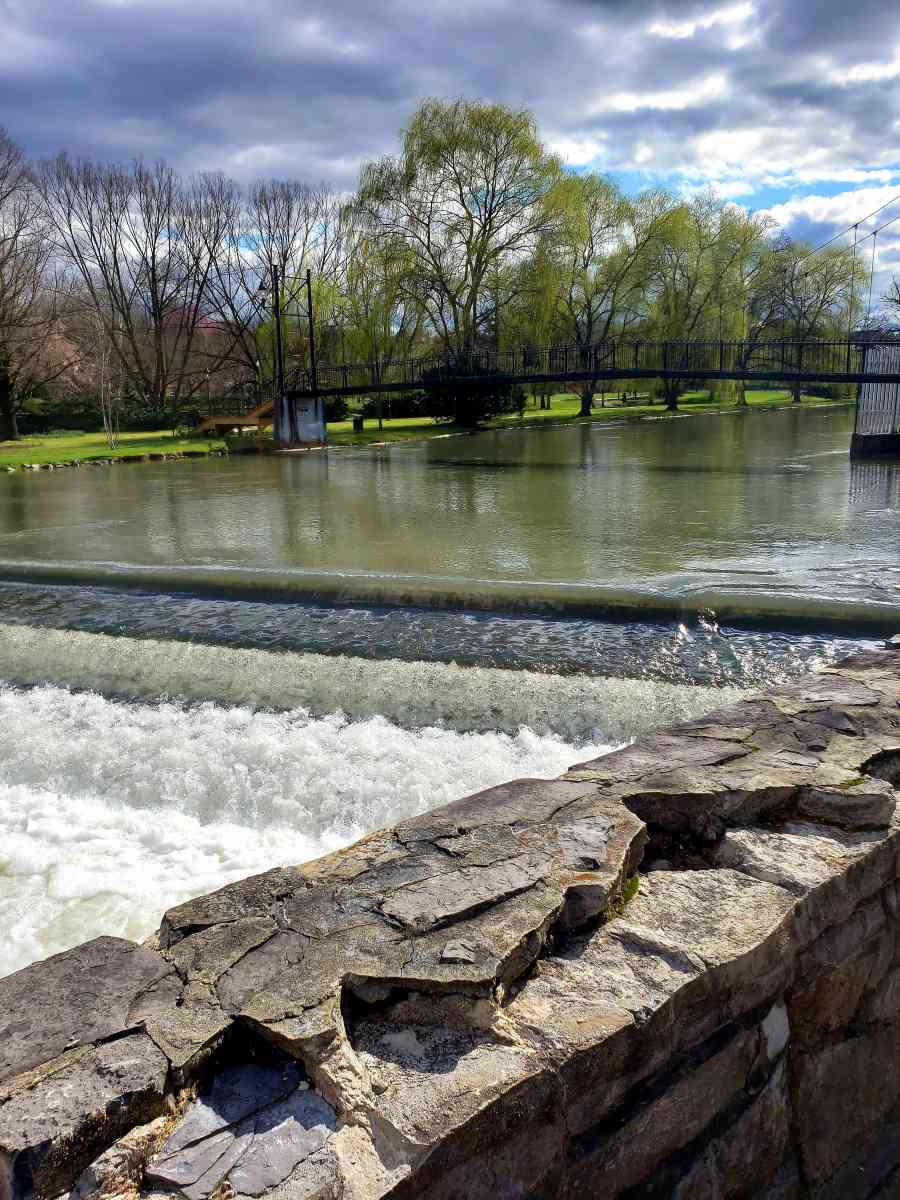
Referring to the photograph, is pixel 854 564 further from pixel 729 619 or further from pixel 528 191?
pixel 528 191

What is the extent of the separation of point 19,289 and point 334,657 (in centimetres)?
3172

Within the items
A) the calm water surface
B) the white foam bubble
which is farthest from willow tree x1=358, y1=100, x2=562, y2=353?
the white foam bubble

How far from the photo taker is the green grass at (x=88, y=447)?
1059 inches

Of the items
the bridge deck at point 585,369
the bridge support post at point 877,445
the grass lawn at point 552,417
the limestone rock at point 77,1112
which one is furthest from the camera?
the grass lawn at point 552,417

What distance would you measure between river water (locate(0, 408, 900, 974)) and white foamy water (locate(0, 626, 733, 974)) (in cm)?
2

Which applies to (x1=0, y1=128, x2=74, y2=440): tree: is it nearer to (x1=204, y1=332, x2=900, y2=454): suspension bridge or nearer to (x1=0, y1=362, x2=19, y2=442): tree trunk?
(x1=0, y1=362, x2=19, y2=442): tree trunk

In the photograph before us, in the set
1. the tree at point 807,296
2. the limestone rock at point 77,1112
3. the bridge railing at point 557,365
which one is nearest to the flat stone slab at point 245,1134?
the limestone rock at point 77,1112

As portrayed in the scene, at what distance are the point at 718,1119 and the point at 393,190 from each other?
39.0 meters

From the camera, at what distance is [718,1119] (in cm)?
238

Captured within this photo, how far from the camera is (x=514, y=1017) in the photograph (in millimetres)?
2197

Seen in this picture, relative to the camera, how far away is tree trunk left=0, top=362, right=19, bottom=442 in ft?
107

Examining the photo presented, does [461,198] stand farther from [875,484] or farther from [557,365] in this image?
[875,484]

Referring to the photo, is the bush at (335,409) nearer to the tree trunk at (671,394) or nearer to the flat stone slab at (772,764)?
the tree trunk at (671,394)

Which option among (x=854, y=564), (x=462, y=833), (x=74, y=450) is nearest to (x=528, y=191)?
(x=74, y=450)
